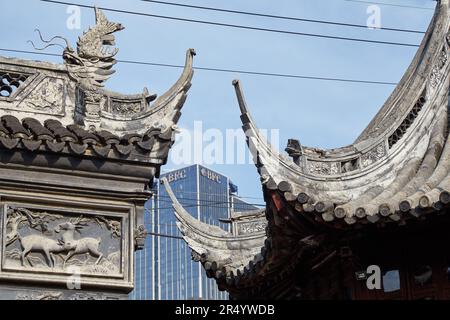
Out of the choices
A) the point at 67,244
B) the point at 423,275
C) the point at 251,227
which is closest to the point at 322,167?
the point at 423,275

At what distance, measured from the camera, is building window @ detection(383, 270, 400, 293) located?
44.7 feet

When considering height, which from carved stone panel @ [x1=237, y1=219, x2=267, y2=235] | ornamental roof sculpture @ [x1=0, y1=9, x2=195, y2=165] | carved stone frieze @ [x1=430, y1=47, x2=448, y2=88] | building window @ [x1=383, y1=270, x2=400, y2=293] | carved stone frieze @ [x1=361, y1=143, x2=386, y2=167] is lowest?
building window @ [x1=383, y1=270, x2=400, y2=293]

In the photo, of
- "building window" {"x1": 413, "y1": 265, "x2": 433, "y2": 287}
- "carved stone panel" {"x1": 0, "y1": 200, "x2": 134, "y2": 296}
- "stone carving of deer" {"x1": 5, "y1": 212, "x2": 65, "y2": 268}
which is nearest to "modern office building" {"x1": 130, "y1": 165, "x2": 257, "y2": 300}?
→ "building window" {"x1": 413, "y1": 265, "x2": 433, "y2": 287}

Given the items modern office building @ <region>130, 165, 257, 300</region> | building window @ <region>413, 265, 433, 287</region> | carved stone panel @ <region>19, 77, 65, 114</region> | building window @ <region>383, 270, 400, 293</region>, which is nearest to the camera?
carved stone panel @ <region>19, 77, 65, 114</region>

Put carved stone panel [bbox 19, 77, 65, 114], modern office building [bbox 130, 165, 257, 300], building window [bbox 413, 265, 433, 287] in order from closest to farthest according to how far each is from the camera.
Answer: carved stone panel [bbox 19, 77, 65, 114]
building window [bbox 413, 265, 433, 287]
modern office building [bbox 130, 165, 257, 300]

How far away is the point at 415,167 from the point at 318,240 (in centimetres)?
203

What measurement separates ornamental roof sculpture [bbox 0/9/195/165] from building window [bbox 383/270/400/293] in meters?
4.08

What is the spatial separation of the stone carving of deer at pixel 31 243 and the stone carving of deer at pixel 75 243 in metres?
0.09

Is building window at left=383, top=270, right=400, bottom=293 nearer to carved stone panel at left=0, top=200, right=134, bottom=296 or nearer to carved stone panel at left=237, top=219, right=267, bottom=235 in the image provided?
carved stone panel at left=0, top=200, right=134, bottom=296

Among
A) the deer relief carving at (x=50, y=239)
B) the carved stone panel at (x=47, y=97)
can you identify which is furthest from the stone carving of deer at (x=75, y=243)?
the carved stone panel at (x=47, y=97)

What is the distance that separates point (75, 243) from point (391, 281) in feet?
16.1

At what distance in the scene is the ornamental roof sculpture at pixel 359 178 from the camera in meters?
13.1

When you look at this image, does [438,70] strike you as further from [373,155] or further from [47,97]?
[47,97]

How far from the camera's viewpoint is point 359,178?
1480cm
